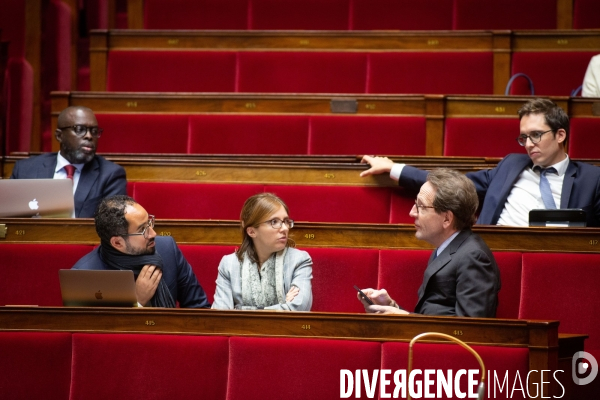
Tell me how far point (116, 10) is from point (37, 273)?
45.4 inches

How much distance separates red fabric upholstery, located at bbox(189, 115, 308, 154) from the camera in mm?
1516

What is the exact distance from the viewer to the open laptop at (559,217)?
1.06 m

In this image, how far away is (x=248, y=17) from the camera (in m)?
1.88

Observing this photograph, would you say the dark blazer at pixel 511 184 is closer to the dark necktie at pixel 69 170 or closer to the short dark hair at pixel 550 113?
the short dark hair at pixel 550 113

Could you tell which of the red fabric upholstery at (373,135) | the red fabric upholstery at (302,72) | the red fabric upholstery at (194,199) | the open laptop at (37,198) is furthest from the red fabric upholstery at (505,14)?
the open laptop at (37,198)

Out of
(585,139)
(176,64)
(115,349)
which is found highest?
(176,64)

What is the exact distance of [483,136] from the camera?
1.45 meters

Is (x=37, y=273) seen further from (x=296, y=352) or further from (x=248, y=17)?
(x=248, y=17)

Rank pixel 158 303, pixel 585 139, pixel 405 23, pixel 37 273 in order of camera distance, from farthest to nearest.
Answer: pixel 405 23, pixel 585 139, pixel 37 273, pixel 158 303

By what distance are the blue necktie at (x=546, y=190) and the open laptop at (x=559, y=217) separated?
0.06 meters

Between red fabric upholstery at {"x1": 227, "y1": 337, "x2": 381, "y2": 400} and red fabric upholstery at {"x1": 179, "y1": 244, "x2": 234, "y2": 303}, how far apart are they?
32 centimetres

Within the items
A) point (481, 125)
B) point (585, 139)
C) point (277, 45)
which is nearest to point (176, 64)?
point (277, 45)

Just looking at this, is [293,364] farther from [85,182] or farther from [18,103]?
[18,103]

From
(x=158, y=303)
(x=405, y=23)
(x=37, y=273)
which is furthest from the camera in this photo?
(x=405, y=23)
